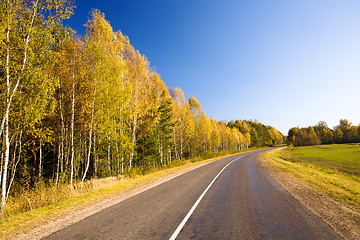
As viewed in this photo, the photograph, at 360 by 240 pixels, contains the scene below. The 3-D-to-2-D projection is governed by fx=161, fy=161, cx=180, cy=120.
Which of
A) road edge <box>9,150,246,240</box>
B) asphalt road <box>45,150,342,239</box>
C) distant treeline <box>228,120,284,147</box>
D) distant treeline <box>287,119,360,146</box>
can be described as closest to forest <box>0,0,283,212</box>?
road edge <box>9,150,246,240</box>

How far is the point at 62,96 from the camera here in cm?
1065

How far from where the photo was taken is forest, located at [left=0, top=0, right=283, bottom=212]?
7070 mm

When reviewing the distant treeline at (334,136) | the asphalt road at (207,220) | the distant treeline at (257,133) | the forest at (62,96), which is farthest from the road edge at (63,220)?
the distant treeline at (334,136)

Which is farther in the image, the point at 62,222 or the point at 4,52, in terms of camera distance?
the point at 4,52

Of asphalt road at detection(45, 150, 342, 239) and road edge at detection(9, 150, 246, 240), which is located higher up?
road edge at detection(9, 150, 246, 240)

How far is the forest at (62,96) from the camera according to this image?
707 cm

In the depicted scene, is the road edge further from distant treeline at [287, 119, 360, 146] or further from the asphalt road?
distant treeline at [287, 119, 360, 146]

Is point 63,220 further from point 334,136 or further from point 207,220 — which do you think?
point 334,136

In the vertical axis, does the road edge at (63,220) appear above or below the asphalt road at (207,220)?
above

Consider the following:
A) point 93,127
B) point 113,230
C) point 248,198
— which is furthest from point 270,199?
point 93,127

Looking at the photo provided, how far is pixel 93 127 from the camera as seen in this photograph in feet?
36.3

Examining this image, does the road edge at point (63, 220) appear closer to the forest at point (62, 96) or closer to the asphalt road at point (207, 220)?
the asphalt road at point (207, 220)

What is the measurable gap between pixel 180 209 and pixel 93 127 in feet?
27.6

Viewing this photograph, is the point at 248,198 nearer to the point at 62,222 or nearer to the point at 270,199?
the point at 270,199
